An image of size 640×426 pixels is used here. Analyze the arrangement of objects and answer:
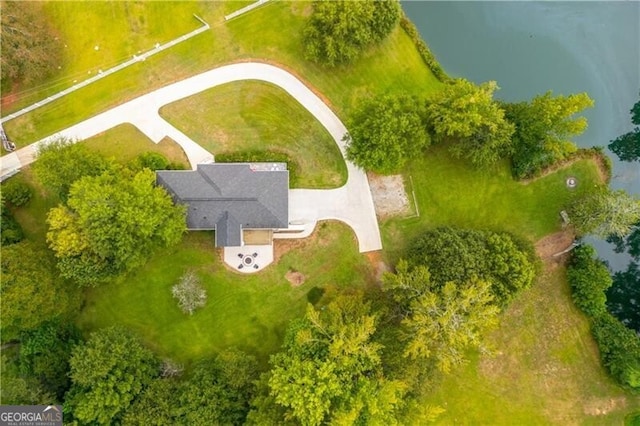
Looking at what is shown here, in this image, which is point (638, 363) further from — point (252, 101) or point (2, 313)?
point (2, 313)

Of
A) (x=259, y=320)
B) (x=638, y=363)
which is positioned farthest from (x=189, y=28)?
(x=638, y=363)

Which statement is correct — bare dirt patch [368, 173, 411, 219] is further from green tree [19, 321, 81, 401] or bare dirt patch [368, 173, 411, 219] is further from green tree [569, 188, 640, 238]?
green tree [19, 321, 81, 401]

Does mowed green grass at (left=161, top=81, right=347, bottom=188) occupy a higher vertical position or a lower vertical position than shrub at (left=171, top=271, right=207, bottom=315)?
higher

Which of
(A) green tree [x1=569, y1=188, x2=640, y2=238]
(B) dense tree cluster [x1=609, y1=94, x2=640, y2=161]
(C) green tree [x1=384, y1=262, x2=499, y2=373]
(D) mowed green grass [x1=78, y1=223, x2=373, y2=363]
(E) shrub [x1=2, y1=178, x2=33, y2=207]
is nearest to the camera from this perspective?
(C) green tree [x1=384, y1=262, x2=499, y2=373]

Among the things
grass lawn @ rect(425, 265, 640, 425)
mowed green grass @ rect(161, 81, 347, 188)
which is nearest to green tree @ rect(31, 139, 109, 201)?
mowed green grass @ rect(161, 81, 347, 188)

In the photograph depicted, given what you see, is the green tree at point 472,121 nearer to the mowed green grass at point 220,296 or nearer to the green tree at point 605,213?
the green tree at point 605,213

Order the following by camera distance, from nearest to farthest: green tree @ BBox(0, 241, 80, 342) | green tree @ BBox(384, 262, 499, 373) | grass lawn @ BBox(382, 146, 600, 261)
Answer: green tree @ BBox(384, 262, 499, 373) < green tree @ BBox(0, 241, 80, 342) < grass lawn @ BBox(382, 146, 600, 261)
